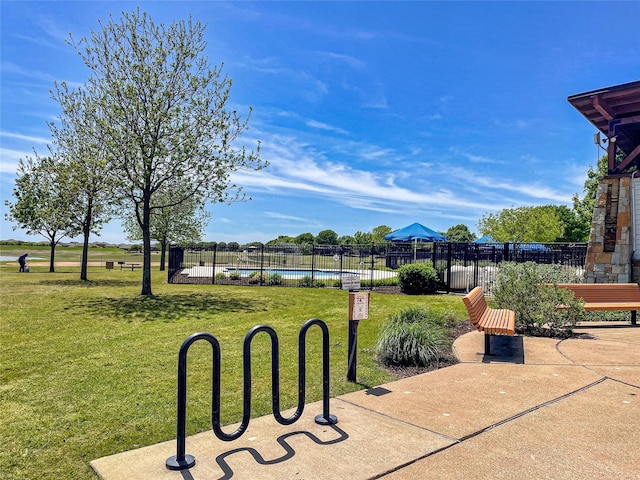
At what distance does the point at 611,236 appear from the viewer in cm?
1234

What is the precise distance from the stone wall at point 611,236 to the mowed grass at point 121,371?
4319mm

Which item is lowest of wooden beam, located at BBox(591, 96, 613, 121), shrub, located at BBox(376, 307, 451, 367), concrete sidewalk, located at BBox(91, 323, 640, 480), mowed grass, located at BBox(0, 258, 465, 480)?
mowed grass, located at BBox(0, 258, 465, 480)

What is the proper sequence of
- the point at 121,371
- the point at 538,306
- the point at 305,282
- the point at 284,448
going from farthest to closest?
the point at 305,282
the point at 538,306
the point at 121,371
the point at 284,448

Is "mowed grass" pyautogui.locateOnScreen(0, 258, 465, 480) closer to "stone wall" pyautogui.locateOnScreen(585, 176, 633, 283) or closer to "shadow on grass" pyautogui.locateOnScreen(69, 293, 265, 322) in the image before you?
"shadow on grass" pyautogui.locateOnScreen(69, 293, 265, 322)

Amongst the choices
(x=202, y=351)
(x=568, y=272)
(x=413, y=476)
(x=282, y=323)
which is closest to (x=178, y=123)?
(x=282, y=323)

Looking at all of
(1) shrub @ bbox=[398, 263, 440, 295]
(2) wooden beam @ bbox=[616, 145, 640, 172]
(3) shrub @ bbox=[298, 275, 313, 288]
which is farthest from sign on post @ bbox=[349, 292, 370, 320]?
(3) shrub @ bbox=[298, 275, 313, 288]

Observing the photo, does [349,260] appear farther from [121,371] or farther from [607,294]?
[121,371]

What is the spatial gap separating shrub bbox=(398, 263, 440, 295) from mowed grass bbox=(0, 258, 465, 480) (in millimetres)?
3521

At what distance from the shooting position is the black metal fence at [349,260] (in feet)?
52.5

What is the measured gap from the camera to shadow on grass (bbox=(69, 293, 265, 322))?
1082cm

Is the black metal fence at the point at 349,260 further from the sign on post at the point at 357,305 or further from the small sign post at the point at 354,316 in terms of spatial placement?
the sign on post at the point at 357,305

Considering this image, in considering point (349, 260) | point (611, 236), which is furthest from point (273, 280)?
point (611, 236)

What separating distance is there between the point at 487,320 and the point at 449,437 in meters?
3.57

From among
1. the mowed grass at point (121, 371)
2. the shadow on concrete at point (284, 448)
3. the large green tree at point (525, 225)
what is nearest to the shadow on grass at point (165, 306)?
the mowed grass at point (121, 371)
